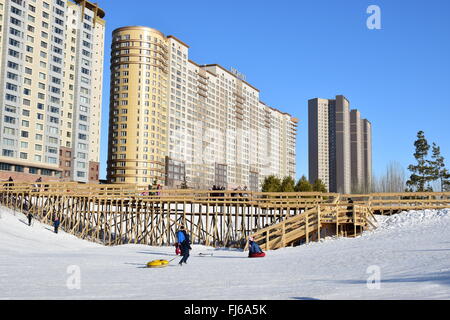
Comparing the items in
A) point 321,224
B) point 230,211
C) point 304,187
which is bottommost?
point 321,224

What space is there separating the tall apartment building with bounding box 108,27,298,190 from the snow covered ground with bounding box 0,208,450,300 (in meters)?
84.1

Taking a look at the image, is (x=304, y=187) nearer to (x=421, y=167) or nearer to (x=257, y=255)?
(x=421, y=167)

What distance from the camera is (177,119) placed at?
11988cm

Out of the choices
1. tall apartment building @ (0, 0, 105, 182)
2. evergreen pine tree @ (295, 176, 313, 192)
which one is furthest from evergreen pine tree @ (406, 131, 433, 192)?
tall apartment building @ (0, 0, 105, 182)

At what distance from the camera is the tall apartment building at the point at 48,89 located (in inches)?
2891

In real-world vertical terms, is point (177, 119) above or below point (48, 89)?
above

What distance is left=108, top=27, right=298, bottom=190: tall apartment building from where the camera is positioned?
352 ft

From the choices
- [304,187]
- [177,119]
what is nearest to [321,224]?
[304,187]

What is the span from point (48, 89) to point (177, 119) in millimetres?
43781

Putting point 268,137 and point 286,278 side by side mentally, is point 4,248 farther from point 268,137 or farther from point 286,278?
point 268,137

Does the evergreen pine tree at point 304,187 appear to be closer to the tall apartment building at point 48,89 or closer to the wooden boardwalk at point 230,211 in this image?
the tall apartment building at point 48,89

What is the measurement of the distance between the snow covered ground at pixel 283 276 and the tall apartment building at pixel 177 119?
8409 cm

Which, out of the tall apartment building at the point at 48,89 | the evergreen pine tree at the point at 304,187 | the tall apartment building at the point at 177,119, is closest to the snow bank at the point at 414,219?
the evergreen pine tree at the point at 304,187

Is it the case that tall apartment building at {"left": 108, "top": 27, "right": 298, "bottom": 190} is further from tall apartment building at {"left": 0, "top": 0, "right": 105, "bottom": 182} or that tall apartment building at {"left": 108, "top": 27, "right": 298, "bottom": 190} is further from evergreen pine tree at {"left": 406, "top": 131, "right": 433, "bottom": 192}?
evergreen pine tree at {"left": 406, "top": 131, "right": 433, "bottom": 192}
